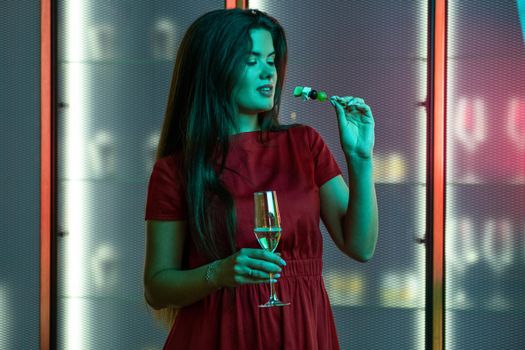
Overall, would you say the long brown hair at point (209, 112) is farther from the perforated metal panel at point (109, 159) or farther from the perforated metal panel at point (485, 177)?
the perforated metal panel at point (109, 159)

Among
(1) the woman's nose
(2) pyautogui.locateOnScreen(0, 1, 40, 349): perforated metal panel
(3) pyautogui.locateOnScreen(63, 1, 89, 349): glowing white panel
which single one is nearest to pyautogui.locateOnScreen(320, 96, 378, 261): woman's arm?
(1) the woman's nose

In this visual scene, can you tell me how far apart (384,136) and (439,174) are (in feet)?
0.91

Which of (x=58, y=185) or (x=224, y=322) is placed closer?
(x=224, y=322)

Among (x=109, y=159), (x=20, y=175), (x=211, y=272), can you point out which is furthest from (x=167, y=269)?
(x=20, y=175)

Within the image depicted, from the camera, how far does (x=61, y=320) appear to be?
362cm

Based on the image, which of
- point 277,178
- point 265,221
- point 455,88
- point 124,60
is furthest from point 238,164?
point 124,60

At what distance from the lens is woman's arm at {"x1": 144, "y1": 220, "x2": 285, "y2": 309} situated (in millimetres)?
1430

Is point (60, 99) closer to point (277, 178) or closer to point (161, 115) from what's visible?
point (161, 115)

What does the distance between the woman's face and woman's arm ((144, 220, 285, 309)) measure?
0.29 m

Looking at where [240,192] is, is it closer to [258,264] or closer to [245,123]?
[245,123]

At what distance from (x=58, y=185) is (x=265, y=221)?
2.31 metres

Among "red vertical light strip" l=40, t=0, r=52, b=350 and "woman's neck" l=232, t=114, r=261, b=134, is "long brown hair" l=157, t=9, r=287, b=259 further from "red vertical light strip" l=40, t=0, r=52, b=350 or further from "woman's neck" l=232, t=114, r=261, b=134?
"red vertical light strip" l=40, t=0, r=52, b=350

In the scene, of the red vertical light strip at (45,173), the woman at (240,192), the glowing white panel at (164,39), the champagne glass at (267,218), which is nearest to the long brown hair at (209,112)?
the woman at (240,192)

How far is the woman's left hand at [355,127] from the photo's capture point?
5.42 feet
